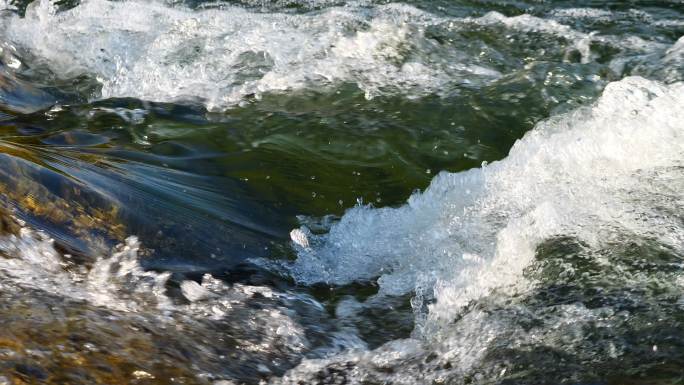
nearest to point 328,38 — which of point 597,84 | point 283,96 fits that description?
point 283,96

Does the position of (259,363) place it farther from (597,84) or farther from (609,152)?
(597,84)

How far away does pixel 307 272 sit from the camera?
351 cm

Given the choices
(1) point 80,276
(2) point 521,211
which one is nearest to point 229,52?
(2) point 521,211

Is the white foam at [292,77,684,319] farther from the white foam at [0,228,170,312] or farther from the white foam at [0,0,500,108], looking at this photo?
the white foam at [0,0,500,108]

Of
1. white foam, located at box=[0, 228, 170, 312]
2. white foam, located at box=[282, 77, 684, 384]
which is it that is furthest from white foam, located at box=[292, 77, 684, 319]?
white foam, located at box=[0, 228, 170, 312]

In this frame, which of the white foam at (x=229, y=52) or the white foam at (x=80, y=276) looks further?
the white foam at (x=229, y=52)

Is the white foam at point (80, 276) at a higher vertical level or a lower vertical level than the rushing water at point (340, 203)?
higher

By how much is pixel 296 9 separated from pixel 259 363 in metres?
4.93

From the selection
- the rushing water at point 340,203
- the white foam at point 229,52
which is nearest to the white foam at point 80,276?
the rushing water at point 340,203

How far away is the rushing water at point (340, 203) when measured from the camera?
2.75 m

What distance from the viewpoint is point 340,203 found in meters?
4.07

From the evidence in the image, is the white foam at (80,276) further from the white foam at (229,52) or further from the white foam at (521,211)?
the white foam at (229,52)

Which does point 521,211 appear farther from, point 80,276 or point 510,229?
point 80,276

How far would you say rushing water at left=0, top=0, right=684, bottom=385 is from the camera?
9.01 feet
